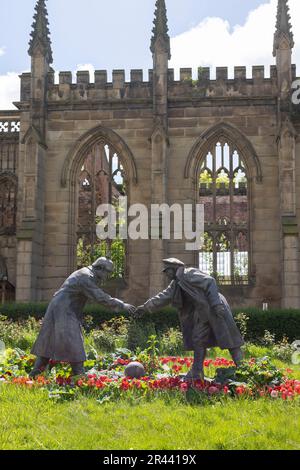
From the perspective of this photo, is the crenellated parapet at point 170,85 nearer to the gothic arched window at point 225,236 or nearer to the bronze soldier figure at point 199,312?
the gothic arched window at point 225,236

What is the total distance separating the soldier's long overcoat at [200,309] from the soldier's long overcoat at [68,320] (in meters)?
0.85

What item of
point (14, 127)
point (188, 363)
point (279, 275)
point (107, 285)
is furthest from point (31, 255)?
point (188, 363)

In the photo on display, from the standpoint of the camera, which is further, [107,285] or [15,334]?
[107,285]

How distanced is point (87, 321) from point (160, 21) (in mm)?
10400

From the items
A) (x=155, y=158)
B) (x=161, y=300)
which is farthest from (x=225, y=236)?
(x=161, y=300)

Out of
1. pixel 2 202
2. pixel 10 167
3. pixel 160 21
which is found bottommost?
pixel 2 202

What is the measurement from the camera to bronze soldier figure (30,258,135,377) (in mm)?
7586

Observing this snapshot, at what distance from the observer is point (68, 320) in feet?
25.3

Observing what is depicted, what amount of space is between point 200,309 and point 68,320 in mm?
1828

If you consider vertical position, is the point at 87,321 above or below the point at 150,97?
below

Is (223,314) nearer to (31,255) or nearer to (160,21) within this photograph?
(31,255)
